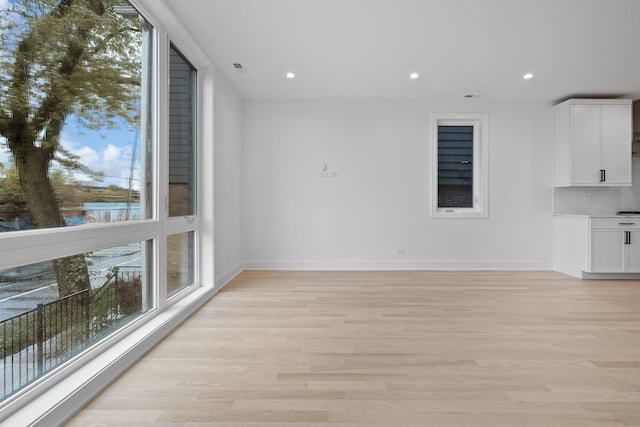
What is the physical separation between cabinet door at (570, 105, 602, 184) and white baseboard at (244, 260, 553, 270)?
1.40m

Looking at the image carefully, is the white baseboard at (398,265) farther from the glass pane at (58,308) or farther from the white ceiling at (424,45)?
the glass pane at (58,308)

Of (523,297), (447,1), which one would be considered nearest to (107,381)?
(447,1)

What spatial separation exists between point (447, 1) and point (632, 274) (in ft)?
15.3

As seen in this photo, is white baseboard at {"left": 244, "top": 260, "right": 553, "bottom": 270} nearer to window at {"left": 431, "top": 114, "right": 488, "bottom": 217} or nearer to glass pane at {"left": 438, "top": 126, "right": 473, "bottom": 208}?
window at {"left": 431, "top": 114, "right": 488, "bottom": 217}

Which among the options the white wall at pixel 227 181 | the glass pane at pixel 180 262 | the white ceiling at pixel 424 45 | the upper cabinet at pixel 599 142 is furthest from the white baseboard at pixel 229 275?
the upper cabinet at pixel 599 142

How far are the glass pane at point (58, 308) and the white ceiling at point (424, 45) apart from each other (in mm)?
2160

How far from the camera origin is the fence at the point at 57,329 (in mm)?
1609

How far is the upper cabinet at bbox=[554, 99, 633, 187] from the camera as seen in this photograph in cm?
506

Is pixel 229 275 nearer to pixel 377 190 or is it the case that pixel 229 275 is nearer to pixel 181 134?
pixel 181 134

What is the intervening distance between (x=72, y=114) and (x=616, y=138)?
21.0 ft

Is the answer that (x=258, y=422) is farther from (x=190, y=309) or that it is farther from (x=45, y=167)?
(x=190, y=309)

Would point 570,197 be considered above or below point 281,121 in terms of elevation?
below

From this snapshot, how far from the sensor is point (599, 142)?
5066mm

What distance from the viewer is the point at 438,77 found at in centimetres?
450
